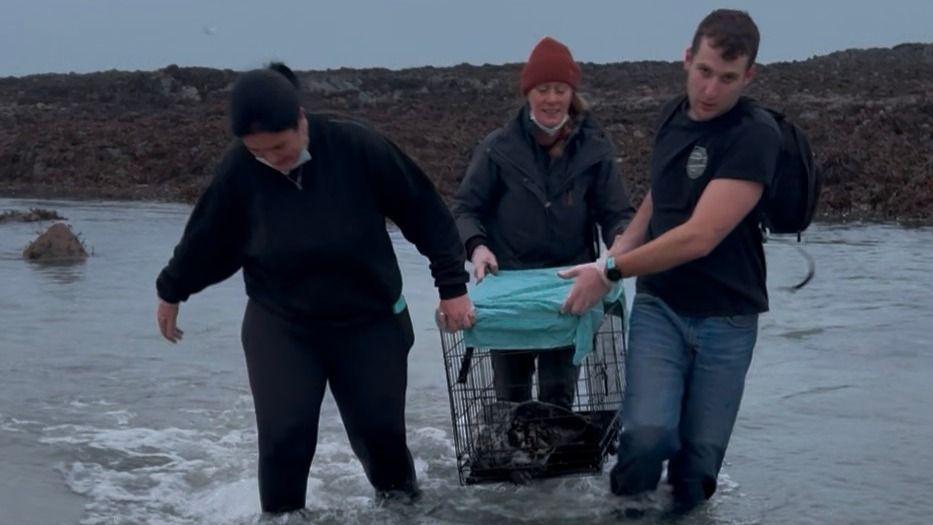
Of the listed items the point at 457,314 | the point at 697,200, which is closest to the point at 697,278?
the point at 697,200

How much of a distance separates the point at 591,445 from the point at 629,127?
31.5m

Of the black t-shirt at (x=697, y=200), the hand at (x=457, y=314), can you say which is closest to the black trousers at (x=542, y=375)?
the hand at (x=457, y=314)

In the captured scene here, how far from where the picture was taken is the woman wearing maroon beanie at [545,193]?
632 centimetres

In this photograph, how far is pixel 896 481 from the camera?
682 centimetres

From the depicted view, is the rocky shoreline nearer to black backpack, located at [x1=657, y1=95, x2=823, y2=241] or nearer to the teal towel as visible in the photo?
the teal towel

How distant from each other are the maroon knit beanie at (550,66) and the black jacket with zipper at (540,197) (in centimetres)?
18

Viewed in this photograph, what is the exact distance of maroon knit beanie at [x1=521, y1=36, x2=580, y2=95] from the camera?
6.30m

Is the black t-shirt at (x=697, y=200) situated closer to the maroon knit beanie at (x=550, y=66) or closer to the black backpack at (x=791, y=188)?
the black backpack at (x=791, y=188)

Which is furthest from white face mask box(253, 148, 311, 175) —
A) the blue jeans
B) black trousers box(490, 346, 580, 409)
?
the blue jeans

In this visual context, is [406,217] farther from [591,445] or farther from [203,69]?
[203,69]

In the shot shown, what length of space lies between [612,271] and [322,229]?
3.72 ft

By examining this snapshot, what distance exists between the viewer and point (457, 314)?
5.72m

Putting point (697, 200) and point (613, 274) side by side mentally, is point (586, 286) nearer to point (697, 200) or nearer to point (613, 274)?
point (613, 274)

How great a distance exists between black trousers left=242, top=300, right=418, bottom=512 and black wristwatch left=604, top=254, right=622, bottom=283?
103cm
